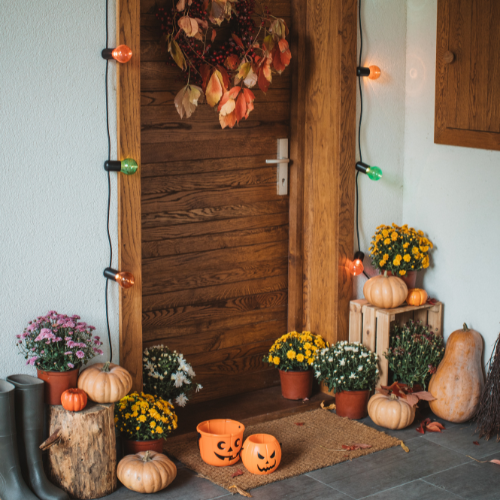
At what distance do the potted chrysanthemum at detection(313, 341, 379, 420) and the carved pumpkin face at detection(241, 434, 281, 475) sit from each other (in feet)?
2.16

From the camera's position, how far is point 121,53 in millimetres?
2850

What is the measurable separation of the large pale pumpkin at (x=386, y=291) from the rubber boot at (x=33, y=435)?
177cm

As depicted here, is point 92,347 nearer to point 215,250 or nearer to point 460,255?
point 215,250

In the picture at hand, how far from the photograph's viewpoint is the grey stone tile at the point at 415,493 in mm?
2783

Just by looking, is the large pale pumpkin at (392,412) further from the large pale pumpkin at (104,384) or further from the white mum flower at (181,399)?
the large pale pumpkin at (104,384)

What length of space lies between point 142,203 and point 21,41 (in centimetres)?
98

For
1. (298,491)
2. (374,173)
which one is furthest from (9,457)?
(374,173)

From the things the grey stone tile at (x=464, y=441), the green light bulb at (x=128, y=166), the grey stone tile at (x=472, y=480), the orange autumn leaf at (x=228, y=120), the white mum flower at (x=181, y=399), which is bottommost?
the grey stone tile at (x=464, y=441)

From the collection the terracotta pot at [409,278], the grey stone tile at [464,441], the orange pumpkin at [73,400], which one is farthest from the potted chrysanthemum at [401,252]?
the orange pumpkin at [73,400]

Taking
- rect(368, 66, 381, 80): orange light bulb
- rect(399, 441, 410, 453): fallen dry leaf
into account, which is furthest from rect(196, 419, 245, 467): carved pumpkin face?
rect(368, 66, 381, 80): orange light bulb

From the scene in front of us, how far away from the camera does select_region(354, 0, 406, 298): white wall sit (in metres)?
3.79

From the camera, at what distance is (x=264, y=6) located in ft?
11.9

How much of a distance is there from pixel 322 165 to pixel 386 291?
77 cm

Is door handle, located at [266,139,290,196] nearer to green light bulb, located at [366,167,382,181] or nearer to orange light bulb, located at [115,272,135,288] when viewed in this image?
green light bulb, located at [366,167,382,181]
